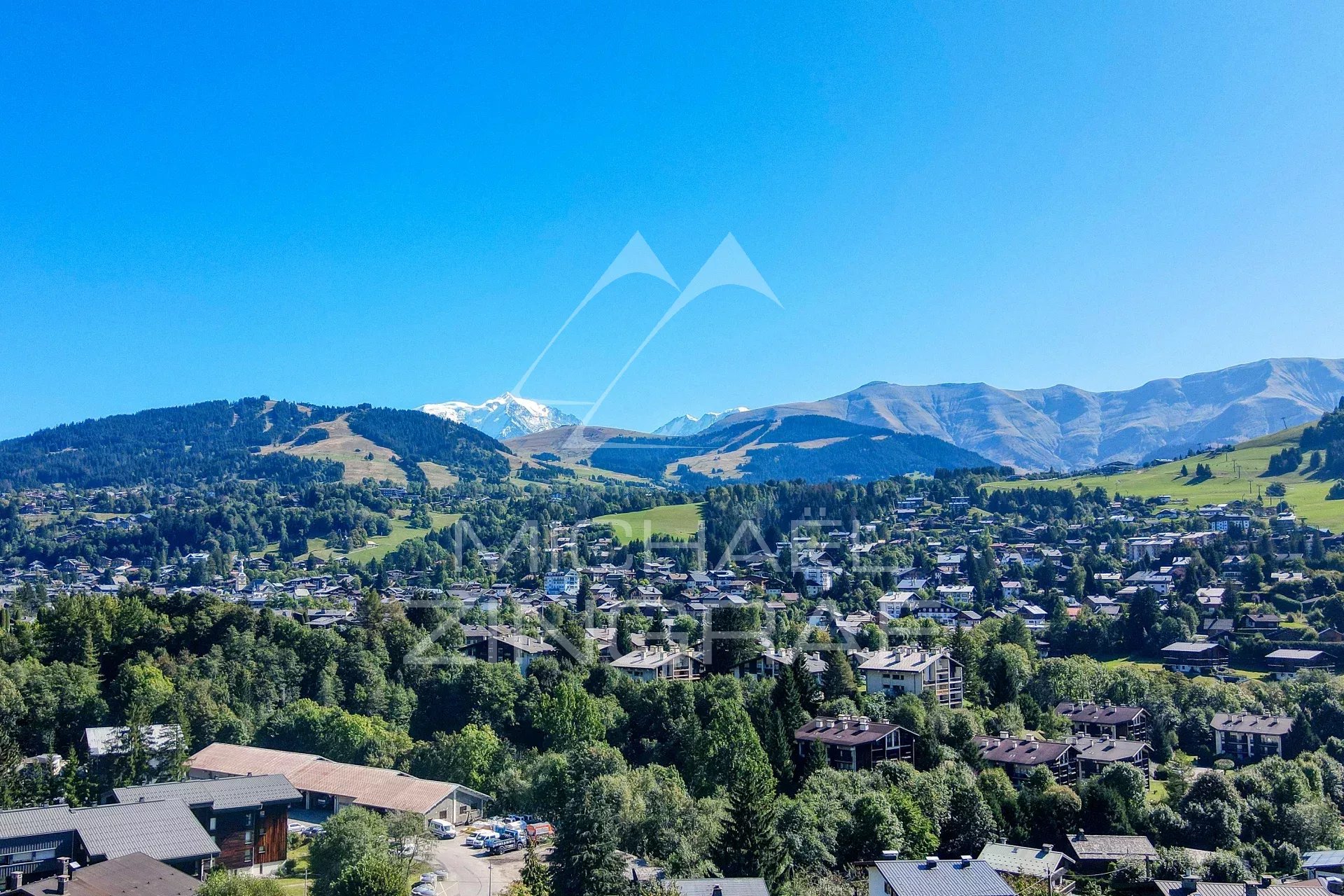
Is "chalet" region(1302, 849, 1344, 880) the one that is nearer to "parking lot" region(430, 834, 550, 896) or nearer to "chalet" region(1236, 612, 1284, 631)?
"parking lot" region(430, 834, 550, 896)

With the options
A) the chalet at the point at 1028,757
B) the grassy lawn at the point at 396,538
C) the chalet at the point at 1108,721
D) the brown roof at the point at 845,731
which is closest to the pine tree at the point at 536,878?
the brown roof at the point at 845,731

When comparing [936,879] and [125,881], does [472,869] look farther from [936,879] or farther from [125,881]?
[936,879]

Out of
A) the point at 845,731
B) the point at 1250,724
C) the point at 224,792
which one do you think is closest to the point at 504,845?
the point at 224,792

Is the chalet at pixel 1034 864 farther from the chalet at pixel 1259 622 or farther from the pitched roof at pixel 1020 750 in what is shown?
the chalet at pixel 1259 622

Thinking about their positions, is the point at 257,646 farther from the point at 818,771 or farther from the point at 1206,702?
the point at 1206,702

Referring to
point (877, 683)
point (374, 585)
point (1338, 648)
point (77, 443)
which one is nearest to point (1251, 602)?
point (1338, 648)

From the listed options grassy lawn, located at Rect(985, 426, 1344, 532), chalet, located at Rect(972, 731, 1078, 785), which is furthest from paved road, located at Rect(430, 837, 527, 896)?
grassy lawn, located at Rect(985, 426, 1344, 532)
